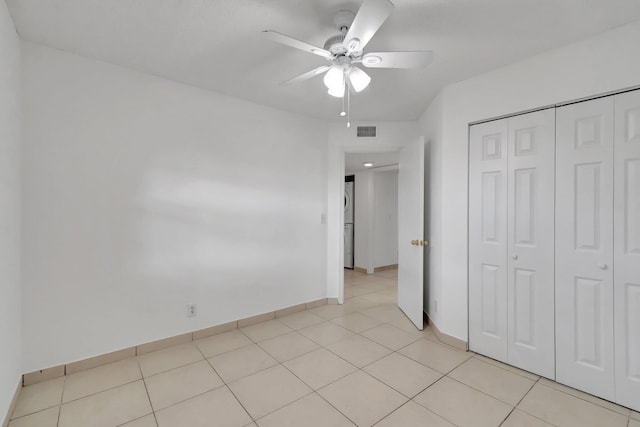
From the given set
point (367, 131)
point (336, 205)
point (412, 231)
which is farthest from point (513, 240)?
point (367, 131)

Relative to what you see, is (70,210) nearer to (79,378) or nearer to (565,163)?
(79,378)

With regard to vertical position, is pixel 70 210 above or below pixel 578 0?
below

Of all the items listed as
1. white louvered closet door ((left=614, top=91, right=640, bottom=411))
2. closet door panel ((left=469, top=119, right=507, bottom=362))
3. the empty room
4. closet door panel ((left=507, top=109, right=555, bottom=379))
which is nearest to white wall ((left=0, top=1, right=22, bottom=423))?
the empty room

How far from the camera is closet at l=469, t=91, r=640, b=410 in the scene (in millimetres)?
1851

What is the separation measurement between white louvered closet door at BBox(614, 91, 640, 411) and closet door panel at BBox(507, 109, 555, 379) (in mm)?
342

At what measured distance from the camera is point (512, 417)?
1744 millimetres

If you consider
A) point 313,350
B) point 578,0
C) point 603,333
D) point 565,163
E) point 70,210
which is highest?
point 578,0

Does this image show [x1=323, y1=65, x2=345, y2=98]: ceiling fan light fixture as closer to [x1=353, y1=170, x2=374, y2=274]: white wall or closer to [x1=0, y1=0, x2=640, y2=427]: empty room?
[x1=0, y1=0, x2=640, y2=427]: empty room

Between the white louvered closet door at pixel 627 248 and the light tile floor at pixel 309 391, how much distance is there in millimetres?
255

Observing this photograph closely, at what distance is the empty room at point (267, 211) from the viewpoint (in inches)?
69.3

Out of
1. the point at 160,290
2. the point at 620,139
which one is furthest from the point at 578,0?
the point at 160,290

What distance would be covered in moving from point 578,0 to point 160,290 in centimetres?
361

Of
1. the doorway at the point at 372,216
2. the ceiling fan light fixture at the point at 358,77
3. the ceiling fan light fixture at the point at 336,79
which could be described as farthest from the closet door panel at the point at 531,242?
the doorway at the point at 372,216

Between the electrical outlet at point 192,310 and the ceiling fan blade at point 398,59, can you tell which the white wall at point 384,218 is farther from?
the ceiling fan blade at point 398,59
